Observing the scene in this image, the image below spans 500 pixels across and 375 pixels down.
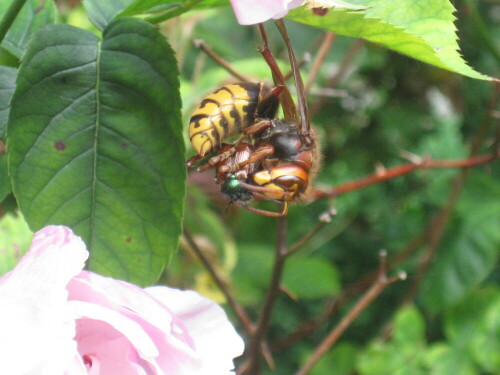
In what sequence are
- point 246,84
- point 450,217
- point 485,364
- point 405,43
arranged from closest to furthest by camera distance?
point 405,43 → point 246,84 → point 485,364 → point 450,217

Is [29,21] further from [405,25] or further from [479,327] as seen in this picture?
[479,327]

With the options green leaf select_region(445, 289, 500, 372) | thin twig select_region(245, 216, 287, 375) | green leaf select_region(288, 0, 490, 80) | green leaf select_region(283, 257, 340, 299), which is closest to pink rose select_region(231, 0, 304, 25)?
green leaf select_region(288, 0, 490, 80)

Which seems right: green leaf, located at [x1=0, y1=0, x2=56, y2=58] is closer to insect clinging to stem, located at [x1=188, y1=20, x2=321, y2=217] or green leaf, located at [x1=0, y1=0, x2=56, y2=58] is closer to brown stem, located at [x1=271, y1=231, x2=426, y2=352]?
insect clinging to stem, located at [x1=188, y1=20, x2=321, y2=217]

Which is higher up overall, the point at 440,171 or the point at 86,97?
the point at 86,97

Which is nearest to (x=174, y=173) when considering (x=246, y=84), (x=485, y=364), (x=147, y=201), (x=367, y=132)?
(x=147, y=201)

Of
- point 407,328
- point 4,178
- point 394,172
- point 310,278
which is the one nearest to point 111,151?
point 4,178

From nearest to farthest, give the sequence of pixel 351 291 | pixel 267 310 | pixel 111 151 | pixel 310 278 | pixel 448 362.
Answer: pixel 111 151, pixel 267 310, pixel 448 362, pixel 351 291, pixel 310 278

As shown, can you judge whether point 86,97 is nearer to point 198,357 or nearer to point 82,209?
point 82,209
